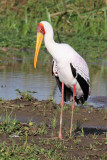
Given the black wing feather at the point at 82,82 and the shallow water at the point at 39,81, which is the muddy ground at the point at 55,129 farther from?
the shallow water at the point at 39,81

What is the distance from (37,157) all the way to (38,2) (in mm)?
13086

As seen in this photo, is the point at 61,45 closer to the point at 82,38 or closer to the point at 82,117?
the point at 82,117

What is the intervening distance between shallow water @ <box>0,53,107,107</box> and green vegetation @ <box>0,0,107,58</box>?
8.64ft

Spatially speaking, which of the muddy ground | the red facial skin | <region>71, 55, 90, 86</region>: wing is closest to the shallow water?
the muddy ground

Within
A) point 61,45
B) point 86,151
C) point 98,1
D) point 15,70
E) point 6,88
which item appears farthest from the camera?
point 98,1

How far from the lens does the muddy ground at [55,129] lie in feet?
15.8

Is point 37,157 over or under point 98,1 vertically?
under

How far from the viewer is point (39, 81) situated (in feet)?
30.0

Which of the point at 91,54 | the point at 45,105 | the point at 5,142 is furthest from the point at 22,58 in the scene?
the point at 5,142

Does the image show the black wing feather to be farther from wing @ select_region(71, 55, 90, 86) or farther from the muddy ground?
the muddy ground

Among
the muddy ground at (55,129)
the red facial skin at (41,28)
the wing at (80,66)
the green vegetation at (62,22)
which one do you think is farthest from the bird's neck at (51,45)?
the green vegetation at (62,22)

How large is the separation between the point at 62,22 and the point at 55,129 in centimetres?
1041

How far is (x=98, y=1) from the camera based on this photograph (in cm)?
1617

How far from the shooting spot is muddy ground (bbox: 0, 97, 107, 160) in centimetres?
481
